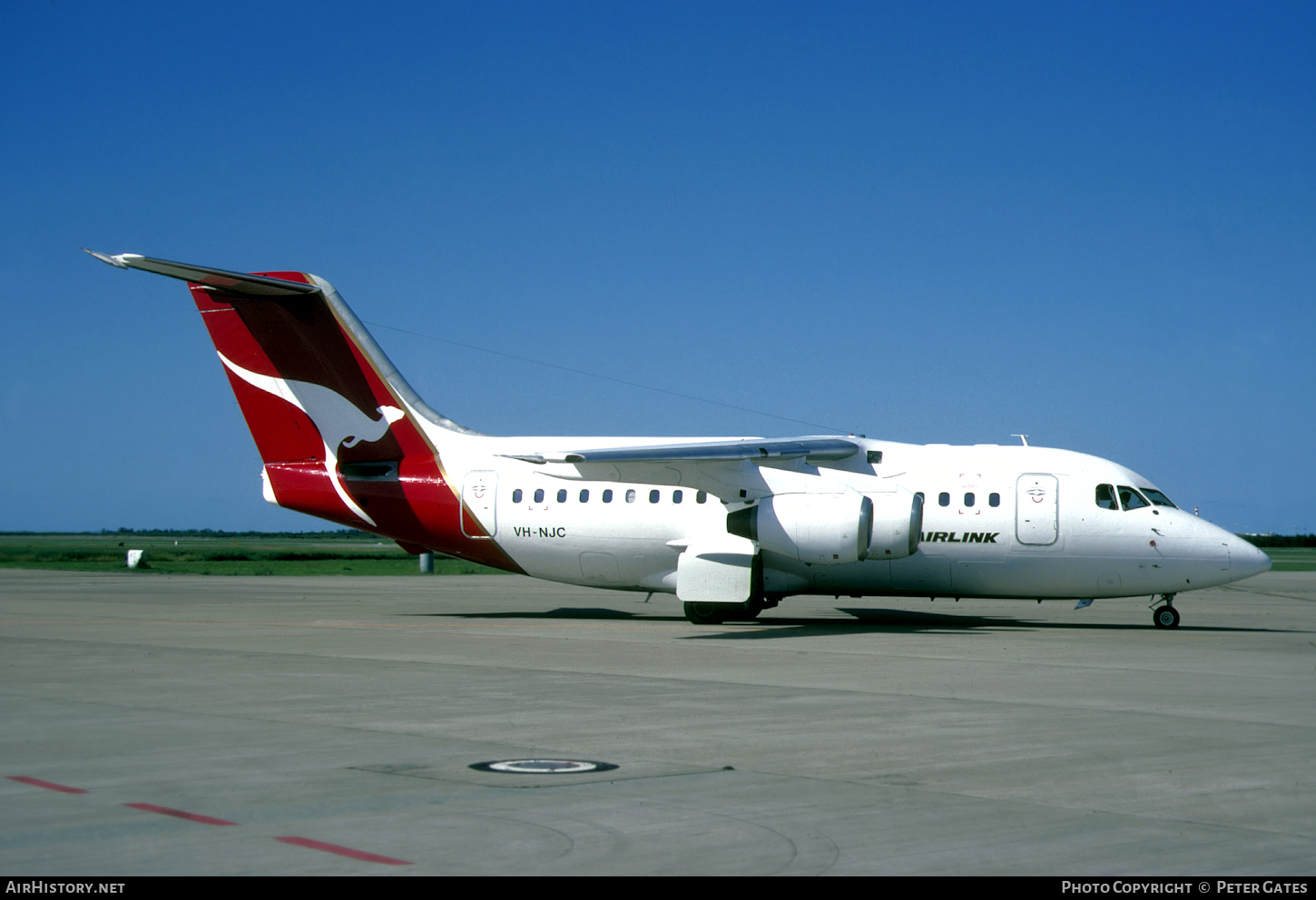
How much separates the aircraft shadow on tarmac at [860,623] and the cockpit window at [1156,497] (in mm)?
2288

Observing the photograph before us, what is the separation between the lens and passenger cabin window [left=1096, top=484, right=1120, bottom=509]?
23047mm

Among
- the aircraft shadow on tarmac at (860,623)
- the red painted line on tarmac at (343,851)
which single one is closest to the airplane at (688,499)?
the aircraft shadow on tarmac at (860,623)

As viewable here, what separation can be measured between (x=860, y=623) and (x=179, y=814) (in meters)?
19.0

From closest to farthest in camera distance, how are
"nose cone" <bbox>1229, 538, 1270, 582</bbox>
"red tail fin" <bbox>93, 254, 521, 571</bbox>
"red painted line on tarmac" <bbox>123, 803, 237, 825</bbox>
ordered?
"red painted line on tarmac" <bbox>123, 803, 237, 825</bbox> < "nose cone" <bbox>1229, 538, 1270, 582</bbox> < "red tail fin" <bbox>93, 254, 521, 571</bbox>

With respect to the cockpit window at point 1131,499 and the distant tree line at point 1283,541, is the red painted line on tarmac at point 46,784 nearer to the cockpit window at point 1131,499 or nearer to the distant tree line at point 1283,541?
the cockpit window at point 1131,499

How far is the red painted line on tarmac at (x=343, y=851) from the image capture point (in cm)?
630

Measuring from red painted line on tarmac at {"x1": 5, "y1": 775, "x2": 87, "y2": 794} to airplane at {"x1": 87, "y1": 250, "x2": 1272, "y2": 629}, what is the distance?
1320cm

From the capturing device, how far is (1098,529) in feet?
75.2

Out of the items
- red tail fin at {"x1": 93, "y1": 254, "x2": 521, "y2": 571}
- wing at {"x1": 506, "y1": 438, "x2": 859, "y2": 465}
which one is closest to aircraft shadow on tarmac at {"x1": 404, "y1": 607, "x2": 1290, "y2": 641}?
red tail fin at {"x1": 93, "y1": 254, "x2": 521, "y2": 571}

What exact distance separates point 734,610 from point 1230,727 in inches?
512

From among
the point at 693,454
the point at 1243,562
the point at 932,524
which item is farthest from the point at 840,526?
the point at 1243,562

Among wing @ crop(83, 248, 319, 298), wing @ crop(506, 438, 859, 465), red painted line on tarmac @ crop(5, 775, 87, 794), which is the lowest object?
red painted line on tarmac @ crop(5, 775, 87, 794)

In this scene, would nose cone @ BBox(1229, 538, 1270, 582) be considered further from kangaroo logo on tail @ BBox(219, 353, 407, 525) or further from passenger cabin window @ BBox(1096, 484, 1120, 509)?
kangaroo logo on tail @ BBox(219, 353, 407, 525)

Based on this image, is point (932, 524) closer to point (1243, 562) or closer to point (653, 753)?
point (1243, 562)
